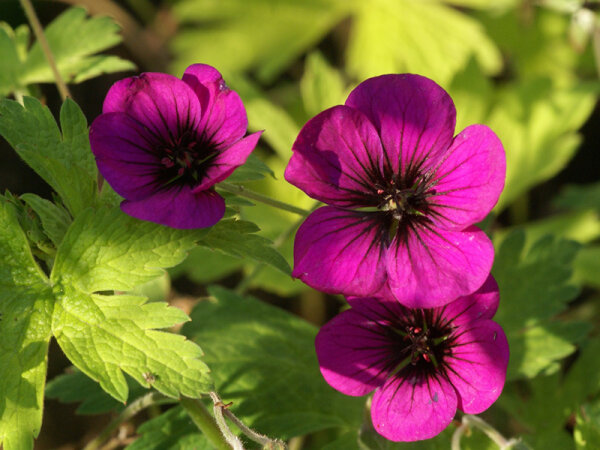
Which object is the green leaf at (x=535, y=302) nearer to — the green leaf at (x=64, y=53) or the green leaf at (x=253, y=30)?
the green leaf at (x=64, y=53)

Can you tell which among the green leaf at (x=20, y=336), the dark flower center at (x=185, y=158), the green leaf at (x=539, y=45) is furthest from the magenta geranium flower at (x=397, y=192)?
the green leaf at (x=539, y=45)

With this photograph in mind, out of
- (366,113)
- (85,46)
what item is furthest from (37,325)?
(85,46)

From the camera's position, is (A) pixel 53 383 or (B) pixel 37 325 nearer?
(B) pixel 37 325

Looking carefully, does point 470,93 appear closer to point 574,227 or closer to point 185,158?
point 574,227

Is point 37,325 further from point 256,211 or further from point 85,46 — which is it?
point 256,211

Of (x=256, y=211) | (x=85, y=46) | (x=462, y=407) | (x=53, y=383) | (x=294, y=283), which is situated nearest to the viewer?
(x=462, y=407)

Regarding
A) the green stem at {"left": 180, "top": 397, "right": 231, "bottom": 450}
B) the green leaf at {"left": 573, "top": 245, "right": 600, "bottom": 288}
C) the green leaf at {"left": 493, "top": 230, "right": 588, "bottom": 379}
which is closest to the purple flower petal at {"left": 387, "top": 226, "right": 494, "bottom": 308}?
the green stem at {"left": 180, "top": 397, "right": 231, "bottom": 450}

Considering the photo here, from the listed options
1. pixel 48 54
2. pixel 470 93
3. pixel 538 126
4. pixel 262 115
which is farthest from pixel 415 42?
pixel 48 54
